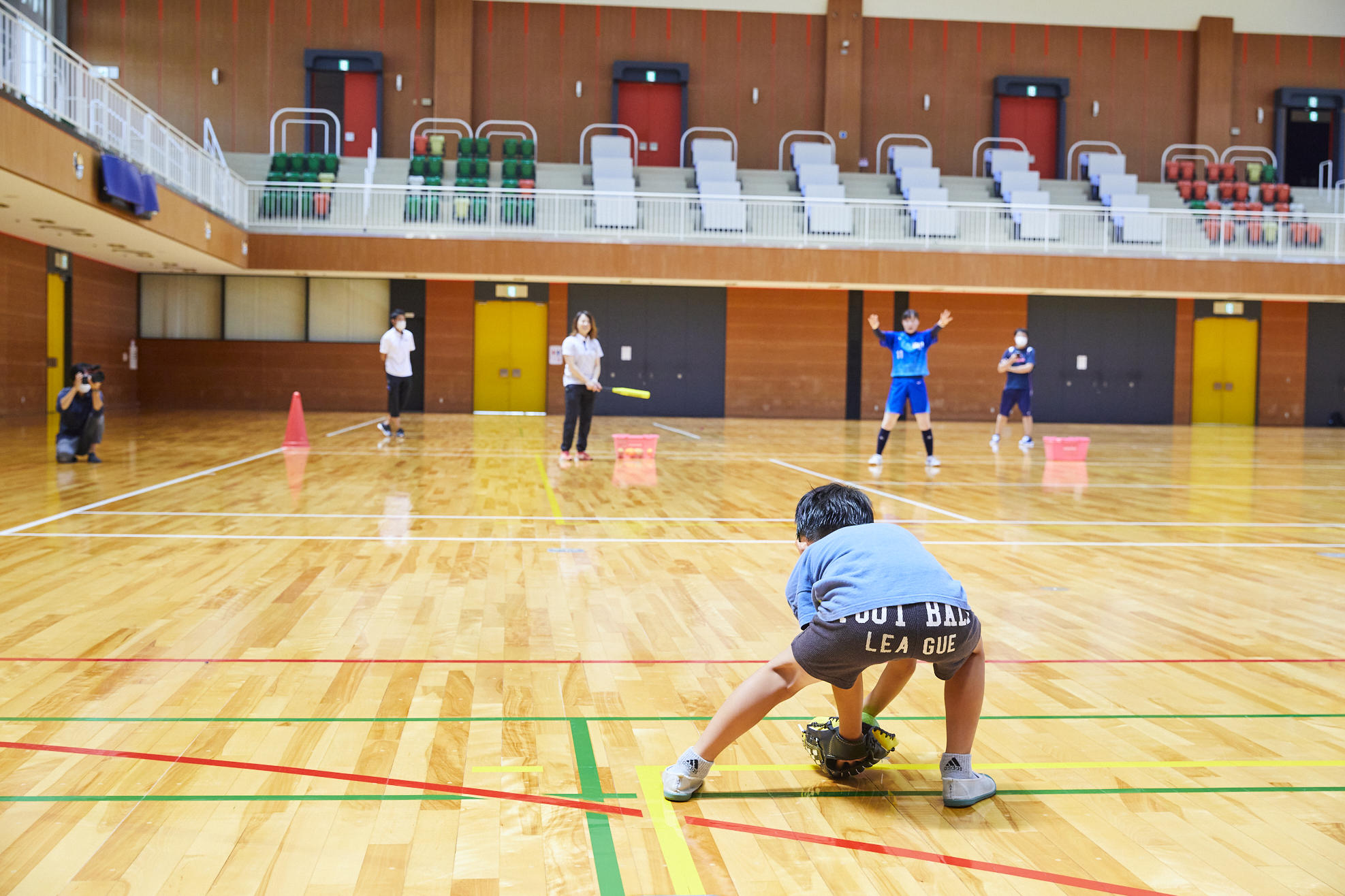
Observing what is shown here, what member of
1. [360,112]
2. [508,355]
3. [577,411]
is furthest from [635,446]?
[360,112]

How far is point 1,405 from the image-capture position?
59.5 ft

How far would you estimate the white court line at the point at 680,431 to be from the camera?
17.9 metres

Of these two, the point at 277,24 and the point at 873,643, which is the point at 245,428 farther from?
the point at 873,643

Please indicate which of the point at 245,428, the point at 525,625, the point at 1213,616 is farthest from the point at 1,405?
the point at 1213,616

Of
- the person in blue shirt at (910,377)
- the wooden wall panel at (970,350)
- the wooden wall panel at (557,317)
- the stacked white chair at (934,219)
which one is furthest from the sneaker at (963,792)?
the wooden wall panel at (970,350)

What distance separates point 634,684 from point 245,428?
49.4ft

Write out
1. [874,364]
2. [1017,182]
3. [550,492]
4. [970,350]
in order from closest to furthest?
[550,492] < [1017,182] < [874,364] < [970,350]

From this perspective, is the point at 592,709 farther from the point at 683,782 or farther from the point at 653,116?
the point at 653,116

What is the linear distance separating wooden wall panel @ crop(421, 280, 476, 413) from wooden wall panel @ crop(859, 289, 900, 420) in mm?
8865

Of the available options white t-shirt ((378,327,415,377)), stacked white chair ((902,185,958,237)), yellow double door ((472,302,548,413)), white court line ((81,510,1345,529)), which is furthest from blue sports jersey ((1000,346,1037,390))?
yellow double door ((472,302,548,413))

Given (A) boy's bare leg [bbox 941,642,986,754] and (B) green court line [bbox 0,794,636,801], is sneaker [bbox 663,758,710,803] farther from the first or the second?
(A) boy's bare leg [bbox 941,642,986,754]

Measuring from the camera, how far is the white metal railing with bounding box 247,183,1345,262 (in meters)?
22.1

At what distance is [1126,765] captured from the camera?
3.01 metres

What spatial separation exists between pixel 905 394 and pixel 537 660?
8672mm
